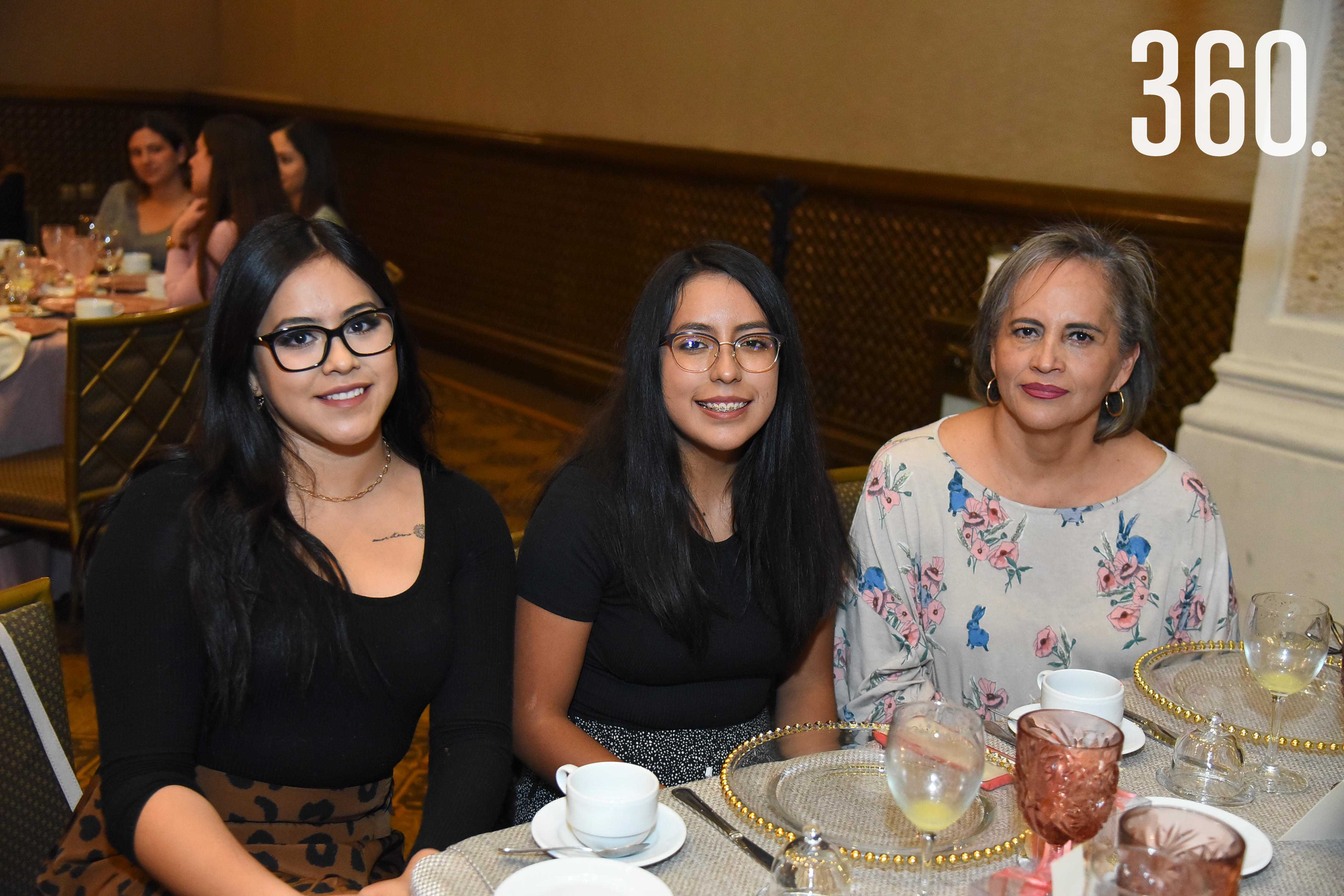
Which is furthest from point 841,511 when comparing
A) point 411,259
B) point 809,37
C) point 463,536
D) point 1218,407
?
point 411,259

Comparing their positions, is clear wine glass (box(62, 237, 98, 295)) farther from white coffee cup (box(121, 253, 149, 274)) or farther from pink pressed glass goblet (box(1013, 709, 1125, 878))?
pink pressed glass goblet (box(1013, 709, 1125, 878))

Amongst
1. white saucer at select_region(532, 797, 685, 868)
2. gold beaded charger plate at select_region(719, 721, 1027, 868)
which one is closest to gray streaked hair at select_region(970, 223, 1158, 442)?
gold beaded charger plate at select_region(719, 721, 1027, 868)

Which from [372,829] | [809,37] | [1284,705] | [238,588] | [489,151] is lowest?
[372,829]

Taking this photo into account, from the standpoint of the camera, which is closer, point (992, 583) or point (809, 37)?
point (992, 583)

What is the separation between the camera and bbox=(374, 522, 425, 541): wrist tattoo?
65.9 inches

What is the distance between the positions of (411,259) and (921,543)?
5997 millimetres

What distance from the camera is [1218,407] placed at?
2926 millimetres

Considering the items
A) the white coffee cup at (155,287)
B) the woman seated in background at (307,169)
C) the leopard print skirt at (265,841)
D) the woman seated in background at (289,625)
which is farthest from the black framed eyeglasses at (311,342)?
the woman seated in background at (307,169)

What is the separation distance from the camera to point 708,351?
5.91 feet

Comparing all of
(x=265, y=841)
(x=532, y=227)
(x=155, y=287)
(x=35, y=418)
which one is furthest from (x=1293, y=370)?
(x=532, y=227)

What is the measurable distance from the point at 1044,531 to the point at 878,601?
0.95 feet

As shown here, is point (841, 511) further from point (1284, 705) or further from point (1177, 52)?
point (1177, 52)

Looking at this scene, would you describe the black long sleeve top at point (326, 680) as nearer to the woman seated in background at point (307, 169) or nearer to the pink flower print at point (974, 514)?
the pink flower print at point (974, 514)

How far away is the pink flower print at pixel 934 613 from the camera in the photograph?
203 centimetres
